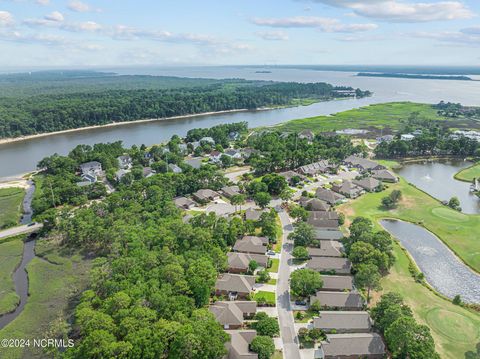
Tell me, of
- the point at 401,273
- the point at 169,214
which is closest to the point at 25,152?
the point at 169,214

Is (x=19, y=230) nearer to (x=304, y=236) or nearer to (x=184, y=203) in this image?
(x=184, y=203)

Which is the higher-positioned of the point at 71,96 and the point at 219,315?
the point at 71,96

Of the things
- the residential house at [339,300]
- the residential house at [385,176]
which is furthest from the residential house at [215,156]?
the residential house at [339,300]

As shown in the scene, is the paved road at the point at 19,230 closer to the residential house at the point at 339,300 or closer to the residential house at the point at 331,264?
the residential house at the point at 331,264

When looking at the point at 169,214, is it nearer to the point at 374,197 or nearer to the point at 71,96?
the point at 374,197

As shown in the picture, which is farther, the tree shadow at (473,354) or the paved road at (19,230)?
the paved road at (19,230)

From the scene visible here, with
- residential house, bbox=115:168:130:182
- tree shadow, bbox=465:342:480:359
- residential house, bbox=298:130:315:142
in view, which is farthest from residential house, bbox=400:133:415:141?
tree shadow, bbox=465:342:480:359
